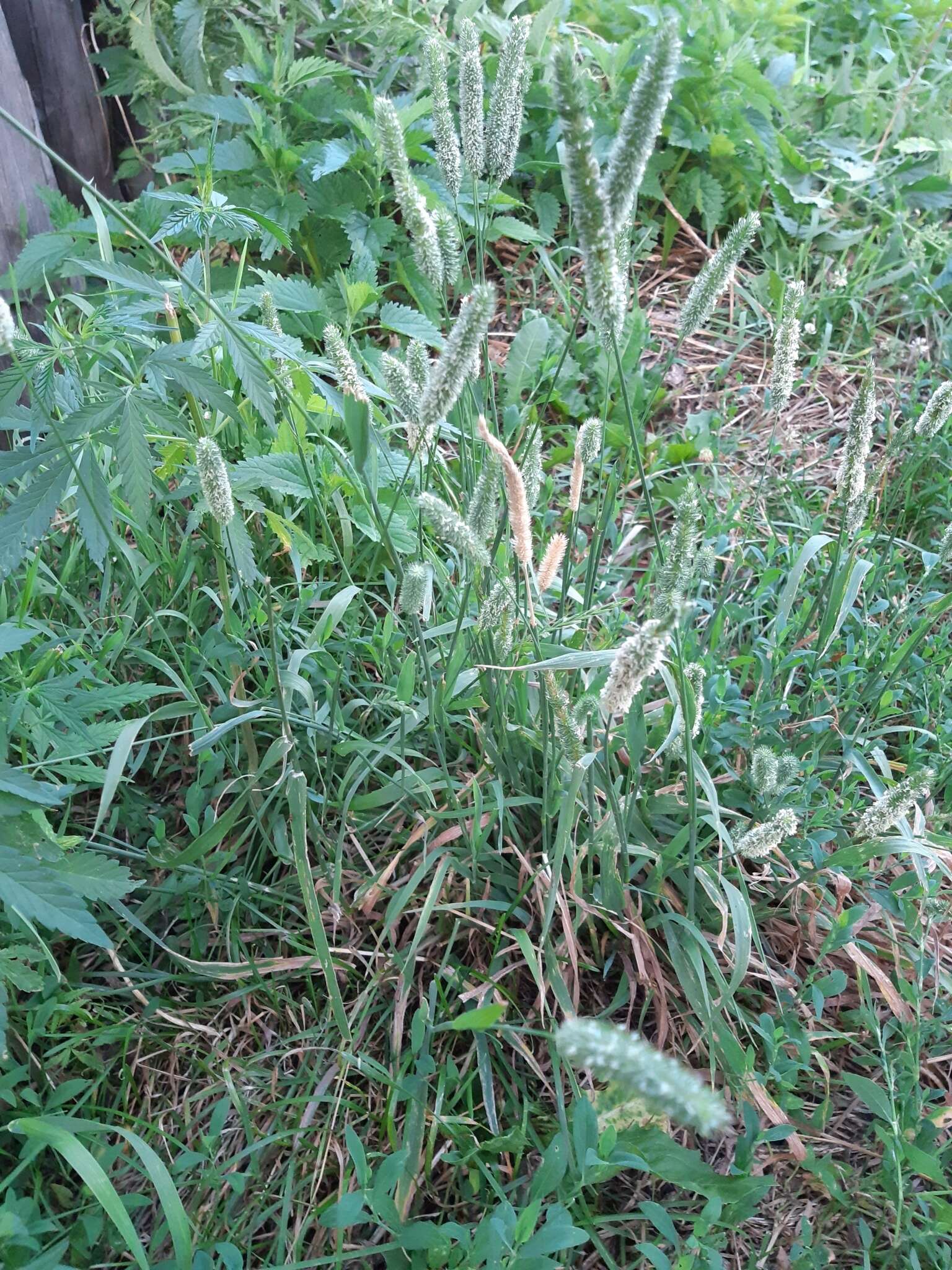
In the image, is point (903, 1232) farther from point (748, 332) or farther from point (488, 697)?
point (748, 332)

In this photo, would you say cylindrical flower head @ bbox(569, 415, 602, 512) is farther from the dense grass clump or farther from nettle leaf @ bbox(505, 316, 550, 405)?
nettle leaf @ bbox(505, 316, 550, 405)

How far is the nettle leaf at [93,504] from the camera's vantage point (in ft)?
4.41

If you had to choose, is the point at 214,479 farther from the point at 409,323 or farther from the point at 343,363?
the point at 409,323

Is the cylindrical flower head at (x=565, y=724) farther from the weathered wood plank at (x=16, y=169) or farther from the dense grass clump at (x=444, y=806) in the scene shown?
the weathered wood plank at (x=16, y=169)

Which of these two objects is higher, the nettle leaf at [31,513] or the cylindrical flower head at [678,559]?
the nettle leaf at [31,513]

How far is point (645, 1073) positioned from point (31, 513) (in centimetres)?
108

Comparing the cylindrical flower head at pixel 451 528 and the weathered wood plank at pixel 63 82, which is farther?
the weathered wood plank at pixel 63 82

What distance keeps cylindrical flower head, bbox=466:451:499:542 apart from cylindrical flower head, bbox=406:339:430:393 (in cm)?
24

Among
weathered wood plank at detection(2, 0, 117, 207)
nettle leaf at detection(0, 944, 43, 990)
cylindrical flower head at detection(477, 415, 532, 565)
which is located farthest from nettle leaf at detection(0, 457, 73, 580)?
weathered wood plank at detection(2, 0, 117, 207)

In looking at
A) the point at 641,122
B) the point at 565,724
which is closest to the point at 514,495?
the point at 565,724

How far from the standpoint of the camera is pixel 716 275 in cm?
136

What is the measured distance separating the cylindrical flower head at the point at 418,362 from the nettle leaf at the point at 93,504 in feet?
1.53

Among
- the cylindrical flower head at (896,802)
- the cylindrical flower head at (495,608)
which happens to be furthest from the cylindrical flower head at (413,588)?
the cylindrical flower head at (896,802)

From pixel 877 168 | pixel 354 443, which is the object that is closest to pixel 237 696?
pixel 354 443
